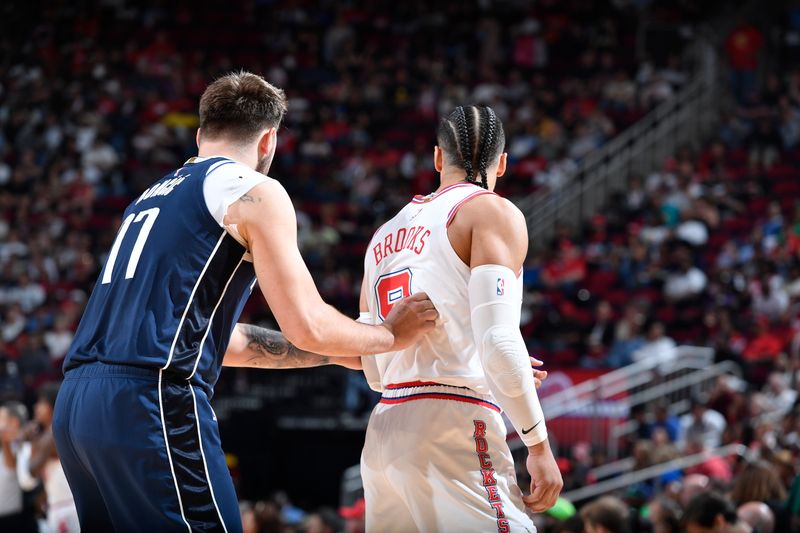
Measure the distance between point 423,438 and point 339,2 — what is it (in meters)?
20.8

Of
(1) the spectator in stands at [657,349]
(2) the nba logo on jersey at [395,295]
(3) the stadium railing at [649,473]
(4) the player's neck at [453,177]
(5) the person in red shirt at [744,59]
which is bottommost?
(3) the stadium railing at [649,473]

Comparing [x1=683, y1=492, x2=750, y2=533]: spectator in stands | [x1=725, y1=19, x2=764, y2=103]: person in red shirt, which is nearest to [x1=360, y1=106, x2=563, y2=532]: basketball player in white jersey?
[x1=683, y1=492, x2=750, y2=533]: spectator in stands

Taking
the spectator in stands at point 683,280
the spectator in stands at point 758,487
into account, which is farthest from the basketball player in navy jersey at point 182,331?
the spectator in stands at point 683,280

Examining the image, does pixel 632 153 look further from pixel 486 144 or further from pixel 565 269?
pixel 486 144

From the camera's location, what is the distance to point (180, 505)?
320 cm

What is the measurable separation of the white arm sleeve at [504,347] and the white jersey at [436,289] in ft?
0.17

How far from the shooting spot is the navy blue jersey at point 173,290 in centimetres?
329

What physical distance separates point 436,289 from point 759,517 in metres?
3.33

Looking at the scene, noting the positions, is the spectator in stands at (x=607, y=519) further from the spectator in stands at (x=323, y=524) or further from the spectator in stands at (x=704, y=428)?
the spectator in stands at (x=704, y=428)

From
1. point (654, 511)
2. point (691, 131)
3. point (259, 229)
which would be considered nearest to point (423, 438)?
point (259, 229)

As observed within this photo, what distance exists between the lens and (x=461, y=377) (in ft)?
12.1

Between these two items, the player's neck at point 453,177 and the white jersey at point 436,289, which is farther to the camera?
the player's neck at point 453,177

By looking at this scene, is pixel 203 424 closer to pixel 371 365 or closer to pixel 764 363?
pixel 371 365

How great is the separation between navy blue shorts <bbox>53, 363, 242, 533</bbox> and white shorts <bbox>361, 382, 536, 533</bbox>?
579 mm
